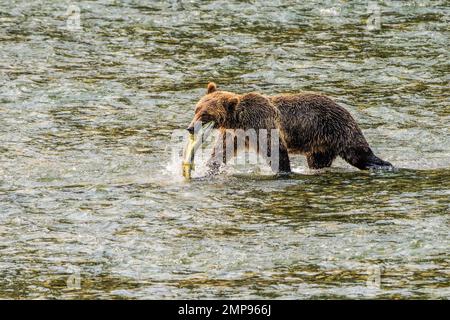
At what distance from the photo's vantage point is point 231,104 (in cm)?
1288

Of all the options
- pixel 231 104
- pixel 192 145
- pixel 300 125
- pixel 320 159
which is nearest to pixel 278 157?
pixel 300 125

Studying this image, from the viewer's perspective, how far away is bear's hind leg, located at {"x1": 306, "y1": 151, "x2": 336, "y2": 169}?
13281mm

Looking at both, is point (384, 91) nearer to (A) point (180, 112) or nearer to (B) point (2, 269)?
(A) point (180, 112)

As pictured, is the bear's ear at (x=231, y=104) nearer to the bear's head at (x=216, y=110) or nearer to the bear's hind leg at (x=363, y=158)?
the bear's head at (x=216, y=110)

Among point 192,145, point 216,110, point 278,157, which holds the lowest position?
point 278,157

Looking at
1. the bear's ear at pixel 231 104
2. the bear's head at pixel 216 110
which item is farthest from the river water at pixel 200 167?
the bear's ear at pixel 231 104

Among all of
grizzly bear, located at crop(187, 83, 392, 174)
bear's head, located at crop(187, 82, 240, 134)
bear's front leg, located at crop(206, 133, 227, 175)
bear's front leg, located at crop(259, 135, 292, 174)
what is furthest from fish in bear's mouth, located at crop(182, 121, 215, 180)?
bear's front leg, located at crop(259, 135, 292, 174)

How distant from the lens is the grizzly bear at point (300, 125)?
12984 mm

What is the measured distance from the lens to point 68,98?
16484 millimetres

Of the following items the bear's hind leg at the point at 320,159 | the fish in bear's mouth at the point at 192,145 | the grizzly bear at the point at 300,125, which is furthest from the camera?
the bear's hind leg at the point at 320,159

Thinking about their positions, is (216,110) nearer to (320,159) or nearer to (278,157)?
(278,157)

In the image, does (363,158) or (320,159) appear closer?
(363,158)

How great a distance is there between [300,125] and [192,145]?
1300mm

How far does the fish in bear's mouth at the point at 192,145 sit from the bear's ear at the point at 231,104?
0.25 metres
